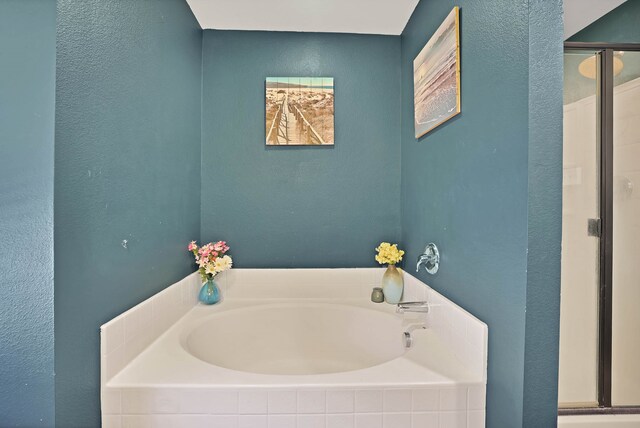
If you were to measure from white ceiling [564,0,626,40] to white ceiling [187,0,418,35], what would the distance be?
0.79 metres

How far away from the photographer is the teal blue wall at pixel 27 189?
908mm

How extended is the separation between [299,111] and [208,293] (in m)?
1.32

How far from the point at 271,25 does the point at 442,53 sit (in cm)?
119

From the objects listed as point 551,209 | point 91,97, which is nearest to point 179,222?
point 91,97

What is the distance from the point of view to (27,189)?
0.91 m

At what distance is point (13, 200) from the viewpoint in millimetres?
909

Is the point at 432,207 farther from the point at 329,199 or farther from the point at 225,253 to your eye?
the point at 225,253

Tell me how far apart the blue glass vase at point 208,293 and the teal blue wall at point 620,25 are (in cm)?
257

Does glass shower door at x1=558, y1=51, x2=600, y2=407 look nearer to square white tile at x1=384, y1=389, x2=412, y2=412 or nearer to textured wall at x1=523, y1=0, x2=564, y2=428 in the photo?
textured wall at x1=523, y1=0, x2=564, y2=428

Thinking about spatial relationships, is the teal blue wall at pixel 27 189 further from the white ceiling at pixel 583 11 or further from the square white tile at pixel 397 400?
the white ceiling at pixel 583 11

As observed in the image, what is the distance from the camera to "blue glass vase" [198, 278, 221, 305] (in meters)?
2.00

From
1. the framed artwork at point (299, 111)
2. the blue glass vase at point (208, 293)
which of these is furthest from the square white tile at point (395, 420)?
the framed artwork at point (299, 111)

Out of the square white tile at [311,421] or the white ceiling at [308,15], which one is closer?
the square white tile at [311,421]

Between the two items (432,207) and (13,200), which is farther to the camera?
(432,207)
